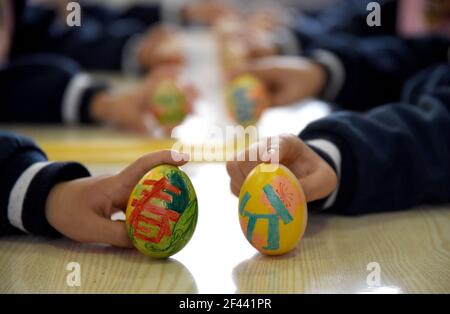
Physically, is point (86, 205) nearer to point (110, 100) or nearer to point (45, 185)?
point (45, 185)

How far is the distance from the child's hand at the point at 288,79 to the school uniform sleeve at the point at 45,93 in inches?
15.3

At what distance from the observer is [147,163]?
Answer: 643 millimetres

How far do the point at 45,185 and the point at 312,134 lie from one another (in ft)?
1.21

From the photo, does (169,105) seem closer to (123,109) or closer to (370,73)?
(123,109)

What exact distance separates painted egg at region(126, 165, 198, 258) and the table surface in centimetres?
3

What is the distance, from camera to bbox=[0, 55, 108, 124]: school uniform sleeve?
1.37 meters

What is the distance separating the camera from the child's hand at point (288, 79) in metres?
1.41

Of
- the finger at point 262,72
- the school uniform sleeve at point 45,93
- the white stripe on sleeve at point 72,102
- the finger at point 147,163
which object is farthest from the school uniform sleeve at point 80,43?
the finger at point 147,163

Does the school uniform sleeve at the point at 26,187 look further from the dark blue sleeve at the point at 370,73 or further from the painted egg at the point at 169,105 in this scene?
the dark blue sleeve at the point at 370,73

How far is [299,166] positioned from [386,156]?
0.15m
